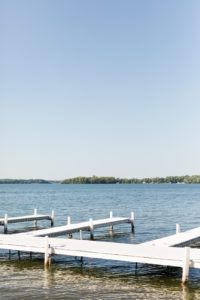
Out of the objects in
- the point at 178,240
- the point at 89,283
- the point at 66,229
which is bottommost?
the point at 89,283

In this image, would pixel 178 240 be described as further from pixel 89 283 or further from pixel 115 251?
pixel 89 283

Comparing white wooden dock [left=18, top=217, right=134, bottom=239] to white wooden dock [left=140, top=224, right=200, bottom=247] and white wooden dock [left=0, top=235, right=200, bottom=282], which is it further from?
white wooden dock [left=140, top=224, right=200, bottom=247]

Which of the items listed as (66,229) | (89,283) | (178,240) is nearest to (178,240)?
(178,240)

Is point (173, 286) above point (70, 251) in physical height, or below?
below

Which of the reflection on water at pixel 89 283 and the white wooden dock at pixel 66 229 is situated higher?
the white wooden dock at pixel 66 229

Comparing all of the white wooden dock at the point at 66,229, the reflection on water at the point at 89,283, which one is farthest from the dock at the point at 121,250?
the white wooden dock at the point at 66,229

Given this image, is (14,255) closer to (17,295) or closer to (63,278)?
A: (63,278)

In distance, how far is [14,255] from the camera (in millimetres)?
20828

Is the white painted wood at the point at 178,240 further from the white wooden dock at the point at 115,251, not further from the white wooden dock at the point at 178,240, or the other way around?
the white wooden dock at the point at 115,251

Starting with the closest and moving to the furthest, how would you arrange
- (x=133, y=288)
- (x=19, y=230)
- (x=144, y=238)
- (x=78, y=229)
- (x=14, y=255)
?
1. (x=133, y=288)
2. (x=14, y=255)
3. (x=78, y=229)
4. (x=144, y=238)
5. (x=19, y=230)

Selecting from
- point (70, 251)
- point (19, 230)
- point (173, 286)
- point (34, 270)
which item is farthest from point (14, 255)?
point (19, 230)

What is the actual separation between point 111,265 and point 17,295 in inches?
227

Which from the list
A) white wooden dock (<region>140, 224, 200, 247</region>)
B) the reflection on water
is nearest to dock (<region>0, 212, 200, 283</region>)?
white wooden dock (<region>140, 224, 200, 247</region>)

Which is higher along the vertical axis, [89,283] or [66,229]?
[66,229]
